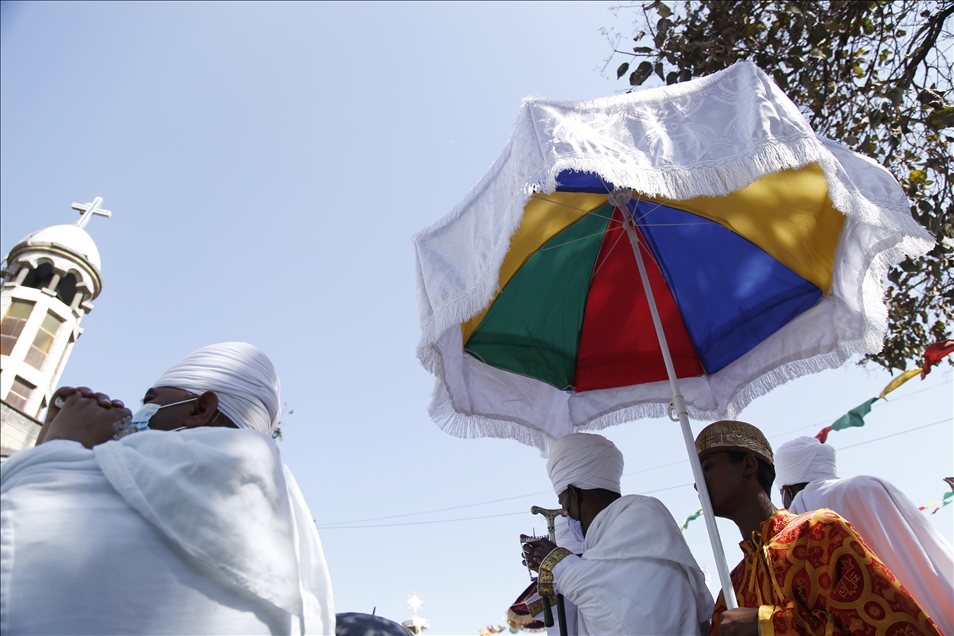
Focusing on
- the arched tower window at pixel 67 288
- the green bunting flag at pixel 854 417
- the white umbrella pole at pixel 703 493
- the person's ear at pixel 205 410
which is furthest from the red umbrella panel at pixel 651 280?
the arched tower window at pixel 67 288

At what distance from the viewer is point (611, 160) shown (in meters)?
2.45

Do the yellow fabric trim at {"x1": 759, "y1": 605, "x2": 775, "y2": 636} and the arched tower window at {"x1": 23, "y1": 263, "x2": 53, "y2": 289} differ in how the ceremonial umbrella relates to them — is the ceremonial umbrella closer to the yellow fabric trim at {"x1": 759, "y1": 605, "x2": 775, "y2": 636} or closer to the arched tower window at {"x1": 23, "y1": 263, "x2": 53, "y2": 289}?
the yellow fabric trim at {"x1": 759, "y1": 605, "x2": 775, "y2": 636}

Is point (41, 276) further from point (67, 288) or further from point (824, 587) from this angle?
point (824, 587)

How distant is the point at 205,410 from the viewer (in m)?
1.97

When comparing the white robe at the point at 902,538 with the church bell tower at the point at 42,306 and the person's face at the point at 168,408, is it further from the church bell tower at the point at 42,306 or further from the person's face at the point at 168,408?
the church bell tower at the point at 42,306

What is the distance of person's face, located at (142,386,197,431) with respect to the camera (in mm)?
1925

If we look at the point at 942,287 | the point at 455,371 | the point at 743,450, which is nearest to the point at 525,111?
the point at 455,371

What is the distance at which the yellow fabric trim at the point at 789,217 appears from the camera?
3086mm

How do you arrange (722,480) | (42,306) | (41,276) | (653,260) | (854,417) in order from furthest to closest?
(41,276)
(42,306)
(854,417)
(653,260)
(722,480)

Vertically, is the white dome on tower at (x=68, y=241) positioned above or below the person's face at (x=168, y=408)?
above

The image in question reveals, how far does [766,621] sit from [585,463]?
1165 mm

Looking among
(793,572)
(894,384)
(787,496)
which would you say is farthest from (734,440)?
(894,384)

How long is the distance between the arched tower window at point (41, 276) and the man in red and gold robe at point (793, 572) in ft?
74.8

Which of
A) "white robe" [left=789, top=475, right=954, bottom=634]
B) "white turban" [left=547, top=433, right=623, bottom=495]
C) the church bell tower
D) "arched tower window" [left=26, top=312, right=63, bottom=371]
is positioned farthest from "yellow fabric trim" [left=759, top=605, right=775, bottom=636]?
"arched tower window" [left=26, top=312, right=63, bottom=371]
